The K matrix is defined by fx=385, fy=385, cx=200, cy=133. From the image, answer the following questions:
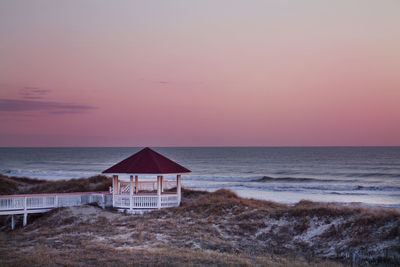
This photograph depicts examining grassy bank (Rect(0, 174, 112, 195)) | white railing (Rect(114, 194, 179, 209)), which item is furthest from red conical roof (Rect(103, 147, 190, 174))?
grassy bank (Rect(0, 174, 112, 195))

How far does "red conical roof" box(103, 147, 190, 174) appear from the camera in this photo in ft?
66.1

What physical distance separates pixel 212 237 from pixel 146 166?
7210mm

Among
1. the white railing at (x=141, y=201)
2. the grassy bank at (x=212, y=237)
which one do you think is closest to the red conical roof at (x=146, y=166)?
the white railing at (x=141, y=201)

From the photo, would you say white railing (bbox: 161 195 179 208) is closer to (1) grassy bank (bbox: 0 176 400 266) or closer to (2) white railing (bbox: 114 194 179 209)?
(2) white railing (bbox: 114 194 179 209)

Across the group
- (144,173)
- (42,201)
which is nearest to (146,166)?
(144,173)

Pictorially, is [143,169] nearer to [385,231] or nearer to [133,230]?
[133,230]

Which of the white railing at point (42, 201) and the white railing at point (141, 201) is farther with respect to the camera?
the white railing at point (141, 201)

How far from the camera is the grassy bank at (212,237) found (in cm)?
1151

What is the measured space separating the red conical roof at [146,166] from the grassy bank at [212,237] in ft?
7.66

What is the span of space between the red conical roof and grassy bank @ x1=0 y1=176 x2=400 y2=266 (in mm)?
2335

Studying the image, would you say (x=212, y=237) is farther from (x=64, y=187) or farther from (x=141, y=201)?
(x=64, y=187)

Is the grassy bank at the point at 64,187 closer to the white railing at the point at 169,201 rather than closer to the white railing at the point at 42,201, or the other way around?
the white railing at the point at 42,201

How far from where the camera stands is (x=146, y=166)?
20.5m

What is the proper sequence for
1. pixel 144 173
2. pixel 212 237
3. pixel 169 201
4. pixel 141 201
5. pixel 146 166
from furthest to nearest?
pixel 169 201 < pixel 146 166 < pixel 141 201 < pixel 144 173 < pixel 212 237
